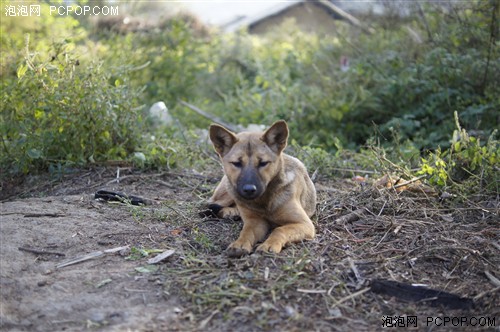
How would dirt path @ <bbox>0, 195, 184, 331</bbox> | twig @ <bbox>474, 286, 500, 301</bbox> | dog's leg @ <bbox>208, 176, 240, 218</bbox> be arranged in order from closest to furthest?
dirt path @ <bbox>0, 195, 184, 331</bbox> → twig @ <bbox>474, 286, 500, 301</bbox> → dog's leg @ <bbox>208, 176, 240, 218</bbox>

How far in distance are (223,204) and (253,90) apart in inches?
280

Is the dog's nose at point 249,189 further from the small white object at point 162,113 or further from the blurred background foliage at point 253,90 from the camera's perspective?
the small white object at point 162,113

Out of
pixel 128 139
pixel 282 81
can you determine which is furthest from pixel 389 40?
pixel 128 139

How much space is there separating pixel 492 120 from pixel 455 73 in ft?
3.33

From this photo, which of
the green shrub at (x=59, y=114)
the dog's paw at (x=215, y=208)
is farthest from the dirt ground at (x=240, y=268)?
the green shrub at (x=59, y=114)

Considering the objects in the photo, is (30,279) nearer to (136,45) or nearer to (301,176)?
(301,176)

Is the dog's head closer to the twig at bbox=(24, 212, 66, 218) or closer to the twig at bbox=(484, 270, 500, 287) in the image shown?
the twig at bbox=(24, 212, 66, 218)

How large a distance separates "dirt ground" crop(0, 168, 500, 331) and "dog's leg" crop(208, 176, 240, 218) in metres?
0.21

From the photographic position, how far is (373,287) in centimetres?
431

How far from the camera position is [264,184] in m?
5.42

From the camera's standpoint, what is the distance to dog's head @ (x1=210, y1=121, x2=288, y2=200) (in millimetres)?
5348

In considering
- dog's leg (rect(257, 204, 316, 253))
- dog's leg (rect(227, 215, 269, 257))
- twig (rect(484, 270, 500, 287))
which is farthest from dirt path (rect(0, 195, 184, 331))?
twig (rect(484, 270, 500, 287))

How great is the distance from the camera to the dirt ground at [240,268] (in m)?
3.90

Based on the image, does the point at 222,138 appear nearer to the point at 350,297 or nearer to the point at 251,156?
the point at 251,156
